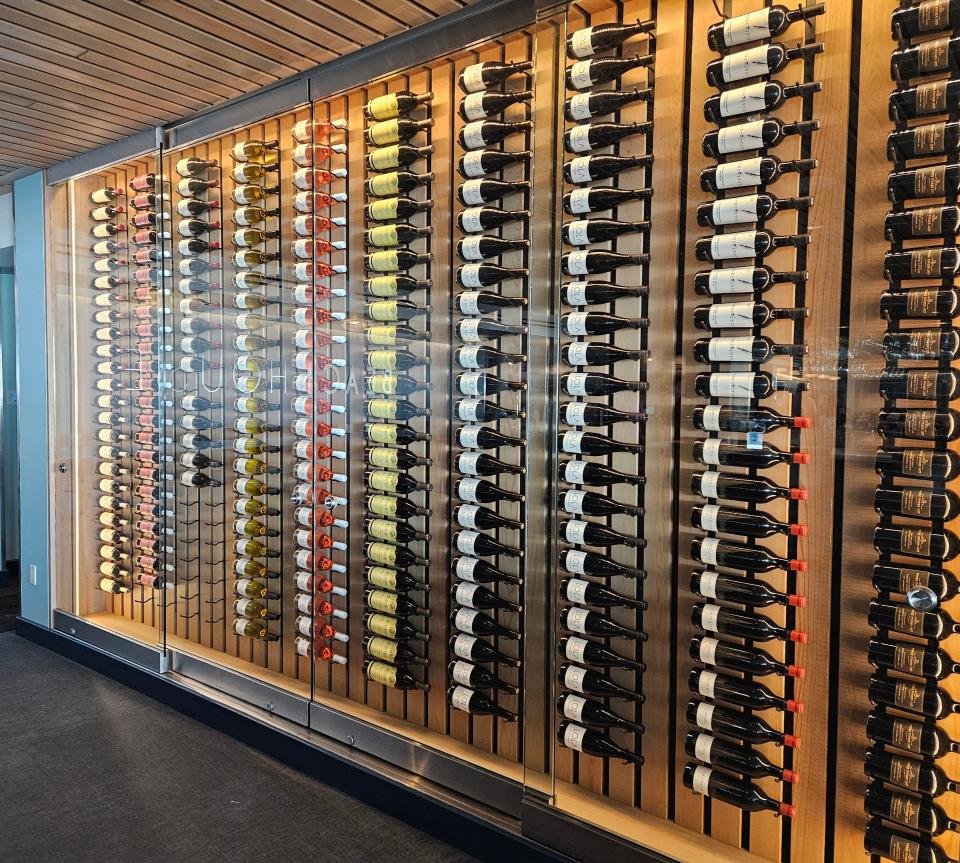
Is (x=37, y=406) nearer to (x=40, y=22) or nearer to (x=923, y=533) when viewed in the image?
(x=40, y=22)

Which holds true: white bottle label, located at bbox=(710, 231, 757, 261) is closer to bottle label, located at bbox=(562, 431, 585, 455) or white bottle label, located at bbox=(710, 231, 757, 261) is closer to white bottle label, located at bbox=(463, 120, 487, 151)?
bottle label, located at bbox=(562, 431, 585, 455)

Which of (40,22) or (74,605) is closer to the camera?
(40,22)

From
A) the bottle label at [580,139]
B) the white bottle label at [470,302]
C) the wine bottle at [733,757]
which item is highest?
the bottle label at [580,139]

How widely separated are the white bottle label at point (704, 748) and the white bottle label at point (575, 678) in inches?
14.4

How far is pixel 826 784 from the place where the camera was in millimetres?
1946

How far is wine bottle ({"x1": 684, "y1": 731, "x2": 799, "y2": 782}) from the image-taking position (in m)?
1.99

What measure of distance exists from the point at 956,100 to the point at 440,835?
101 inches

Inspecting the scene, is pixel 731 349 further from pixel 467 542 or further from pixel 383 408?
pixel 383 408

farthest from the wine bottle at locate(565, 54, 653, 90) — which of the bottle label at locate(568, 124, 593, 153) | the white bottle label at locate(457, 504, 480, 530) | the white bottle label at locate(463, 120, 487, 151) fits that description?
the white bottle label at locate(457, 504, 480, 530)

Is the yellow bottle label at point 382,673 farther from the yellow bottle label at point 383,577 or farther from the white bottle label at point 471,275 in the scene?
the white bottle label at point 471,275

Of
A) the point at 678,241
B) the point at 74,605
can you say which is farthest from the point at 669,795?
the point at 74,605

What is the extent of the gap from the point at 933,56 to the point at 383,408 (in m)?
1.96

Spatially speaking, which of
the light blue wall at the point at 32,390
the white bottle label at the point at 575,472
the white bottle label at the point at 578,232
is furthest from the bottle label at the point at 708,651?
the light blue wall at the point at 32,390

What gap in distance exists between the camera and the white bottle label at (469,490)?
101 inches
